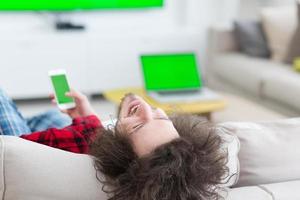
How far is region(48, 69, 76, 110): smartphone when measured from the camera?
1866 millimetres

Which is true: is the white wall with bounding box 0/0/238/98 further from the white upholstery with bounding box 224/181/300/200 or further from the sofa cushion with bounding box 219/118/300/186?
the white upholstery with bounding box 224/181/300/200

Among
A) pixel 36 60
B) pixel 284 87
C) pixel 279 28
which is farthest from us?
pixel 36 60

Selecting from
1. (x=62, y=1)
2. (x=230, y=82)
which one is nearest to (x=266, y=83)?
(x=230, y=82)

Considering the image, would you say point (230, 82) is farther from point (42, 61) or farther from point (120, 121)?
point (120, 121)

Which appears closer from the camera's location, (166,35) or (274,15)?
(274,15)

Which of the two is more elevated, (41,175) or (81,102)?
(41,175)

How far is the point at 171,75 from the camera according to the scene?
10.5 feet

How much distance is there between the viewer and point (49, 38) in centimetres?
398

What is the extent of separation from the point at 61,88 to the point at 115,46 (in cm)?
230

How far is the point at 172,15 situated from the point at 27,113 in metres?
1.62

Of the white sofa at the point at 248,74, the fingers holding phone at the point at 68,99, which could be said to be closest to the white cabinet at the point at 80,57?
the white sofa at the point at 248,74

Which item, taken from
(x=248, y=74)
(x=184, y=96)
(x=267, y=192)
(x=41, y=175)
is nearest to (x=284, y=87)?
(x=248, y=74)

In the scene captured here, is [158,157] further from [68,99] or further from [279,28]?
[279,28]

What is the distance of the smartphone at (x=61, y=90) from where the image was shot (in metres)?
1.87
